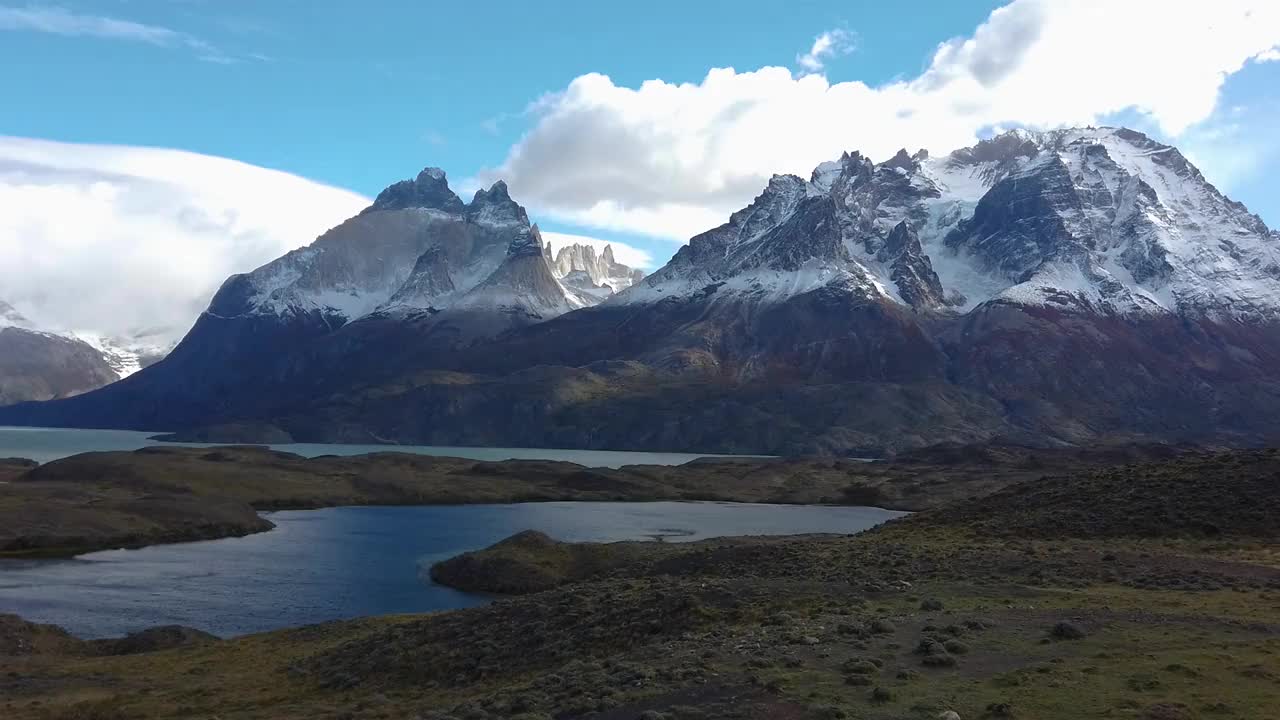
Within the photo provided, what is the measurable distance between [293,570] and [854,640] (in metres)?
87.1

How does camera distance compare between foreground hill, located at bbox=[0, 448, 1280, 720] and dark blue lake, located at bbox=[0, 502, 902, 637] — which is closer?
foreground hill, located at bbox=[0, 448, 1280, 720]

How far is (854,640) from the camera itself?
3966cm

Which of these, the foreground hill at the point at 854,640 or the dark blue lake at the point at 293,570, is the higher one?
the foreground hill at the point at 854,640

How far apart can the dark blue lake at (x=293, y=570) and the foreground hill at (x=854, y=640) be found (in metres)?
15.2

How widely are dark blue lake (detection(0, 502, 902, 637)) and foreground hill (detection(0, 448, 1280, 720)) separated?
15154 mm

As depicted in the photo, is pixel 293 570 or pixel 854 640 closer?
pixel 854 640

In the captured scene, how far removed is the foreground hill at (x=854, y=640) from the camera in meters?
33.0

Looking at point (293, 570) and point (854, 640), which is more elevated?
point (854, 640)

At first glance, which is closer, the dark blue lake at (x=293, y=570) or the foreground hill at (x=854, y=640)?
the foreground hill at (x=854, y=640)

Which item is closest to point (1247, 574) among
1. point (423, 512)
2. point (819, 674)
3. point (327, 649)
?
point (819, 674)

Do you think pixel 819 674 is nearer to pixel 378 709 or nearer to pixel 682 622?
pixel 682 622

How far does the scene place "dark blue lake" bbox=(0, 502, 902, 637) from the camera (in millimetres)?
87812

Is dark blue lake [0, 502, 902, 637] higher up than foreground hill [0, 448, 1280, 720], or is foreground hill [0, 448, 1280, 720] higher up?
foreground hill [0, 448, 1280, 720]

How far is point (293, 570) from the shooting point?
114000mm
